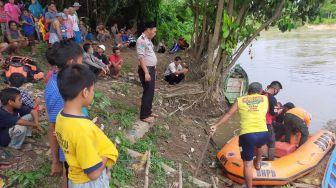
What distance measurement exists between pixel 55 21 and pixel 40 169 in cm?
520

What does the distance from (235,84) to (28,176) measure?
723cm

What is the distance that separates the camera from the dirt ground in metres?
4.43

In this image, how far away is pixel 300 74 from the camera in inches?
622

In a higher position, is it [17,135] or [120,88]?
[17,135]

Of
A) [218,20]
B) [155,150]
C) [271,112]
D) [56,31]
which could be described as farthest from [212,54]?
[155,150]

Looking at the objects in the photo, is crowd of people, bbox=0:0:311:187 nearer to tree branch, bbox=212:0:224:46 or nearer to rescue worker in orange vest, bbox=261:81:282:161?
rescue worker in orange vest, bbox=261:81:282:161

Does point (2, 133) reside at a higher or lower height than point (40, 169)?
higher

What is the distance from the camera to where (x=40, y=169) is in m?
4.10

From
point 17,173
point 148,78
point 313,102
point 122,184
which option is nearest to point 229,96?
point 313,102

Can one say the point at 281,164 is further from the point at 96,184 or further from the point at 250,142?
the point at 96,184

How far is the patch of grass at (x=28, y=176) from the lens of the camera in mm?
3842

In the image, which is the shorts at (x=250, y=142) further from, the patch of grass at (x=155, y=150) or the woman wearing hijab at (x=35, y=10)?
the woman wearing hijab at (x=35, y=10)

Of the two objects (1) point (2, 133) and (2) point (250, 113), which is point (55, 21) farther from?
(2) point (250, 113)

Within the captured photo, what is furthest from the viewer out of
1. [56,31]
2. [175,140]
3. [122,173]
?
[56,31]
